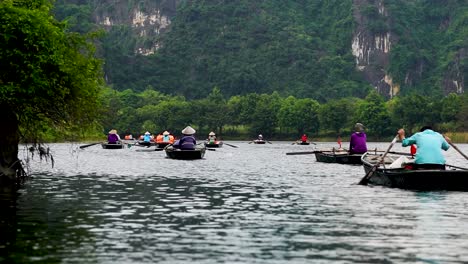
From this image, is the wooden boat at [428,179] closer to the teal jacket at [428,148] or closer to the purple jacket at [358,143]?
the teal jacket at [428,148]

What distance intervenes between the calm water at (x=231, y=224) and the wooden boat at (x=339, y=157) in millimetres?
22899

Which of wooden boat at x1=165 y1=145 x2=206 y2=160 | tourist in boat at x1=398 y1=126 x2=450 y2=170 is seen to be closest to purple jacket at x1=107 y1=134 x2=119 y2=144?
wooden boat at x1=165 y1=145 x2=206 y2=160

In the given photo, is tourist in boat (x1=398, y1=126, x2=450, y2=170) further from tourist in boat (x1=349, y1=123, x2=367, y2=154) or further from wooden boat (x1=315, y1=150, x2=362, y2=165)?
wooden boat (x1=315, y1=150, x2=362, y2=165)

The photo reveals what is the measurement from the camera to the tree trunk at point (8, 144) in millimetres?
35719

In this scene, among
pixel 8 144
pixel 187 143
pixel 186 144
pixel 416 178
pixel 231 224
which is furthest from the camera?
pixel 187 143

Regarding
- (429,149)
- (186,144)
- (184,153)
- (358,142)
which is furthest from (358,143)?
(429,149)

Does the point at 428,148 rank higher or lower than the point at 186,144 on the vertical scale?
higher

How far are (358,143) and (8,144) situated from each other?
3052cm

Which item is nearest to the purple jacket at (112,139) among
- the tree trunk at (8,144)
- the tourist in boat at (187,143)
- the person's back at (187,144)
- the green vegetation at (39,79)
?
the tourist in boat at (187,143)

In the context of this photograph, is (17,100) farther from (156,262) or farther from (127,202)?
(156,262)

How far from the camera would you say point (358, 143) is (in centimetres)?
6047

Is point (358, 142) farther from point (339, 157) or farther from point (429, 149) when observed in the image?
point (429, 149)

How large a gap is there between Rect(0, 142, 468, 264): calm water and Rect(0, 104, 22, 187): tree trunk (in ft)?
4.29

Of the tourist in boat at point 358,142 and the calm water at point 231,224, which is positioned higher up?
the tourist in boat at point 358,142
